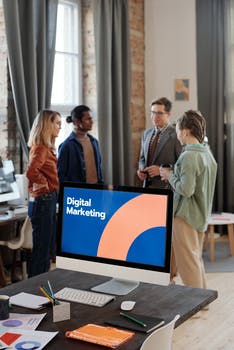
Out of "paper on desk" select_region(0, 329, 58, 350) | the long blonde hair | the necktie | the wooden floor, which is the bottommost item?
the wooden floor

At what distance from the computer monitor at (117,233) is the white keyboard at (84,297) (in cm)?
7

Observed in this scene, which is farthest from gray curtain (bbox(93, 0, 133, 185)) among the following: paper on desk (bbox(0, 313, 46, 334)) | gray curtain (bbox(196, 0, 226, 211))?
paper on desk (bbox(0, 313, 46, 334))

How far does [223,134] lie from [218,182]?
1.91ft

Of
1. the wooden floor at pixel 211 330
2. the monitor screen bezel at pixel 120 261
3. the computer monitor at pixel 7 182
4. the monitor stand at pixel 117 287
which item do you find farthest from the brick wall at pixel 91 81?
the monitor stand at pixel 117 287

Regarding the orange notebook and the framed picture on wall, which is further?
the framed picture on wall

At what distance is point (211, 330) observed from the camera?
3.46 meters

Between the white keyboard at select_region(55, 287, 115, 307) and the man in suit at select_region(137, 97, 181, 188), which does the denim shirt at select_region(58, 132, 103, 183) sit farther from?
the white keyboard at select_region(55, 287, 115, 307)

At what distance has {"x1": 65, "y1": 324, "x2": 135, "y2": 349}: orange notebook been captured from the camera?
1.59m

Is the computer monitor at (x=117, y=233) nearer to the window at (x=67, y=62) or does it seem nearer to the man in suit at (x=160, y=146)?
the man in suit at (x=160, y=146)

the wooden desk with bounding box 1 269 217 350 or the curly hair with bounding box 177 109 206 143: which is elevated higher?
the curly hair with bounding box 177 109 206 143

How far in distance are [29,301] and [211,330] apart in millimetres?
1855

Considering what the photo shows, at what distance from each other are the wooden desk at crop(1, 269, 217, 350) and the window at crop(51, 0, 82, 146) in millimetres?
3525

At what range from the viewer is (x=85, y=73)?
5.91 m

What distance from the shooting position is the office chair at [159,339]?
142 centimetres
